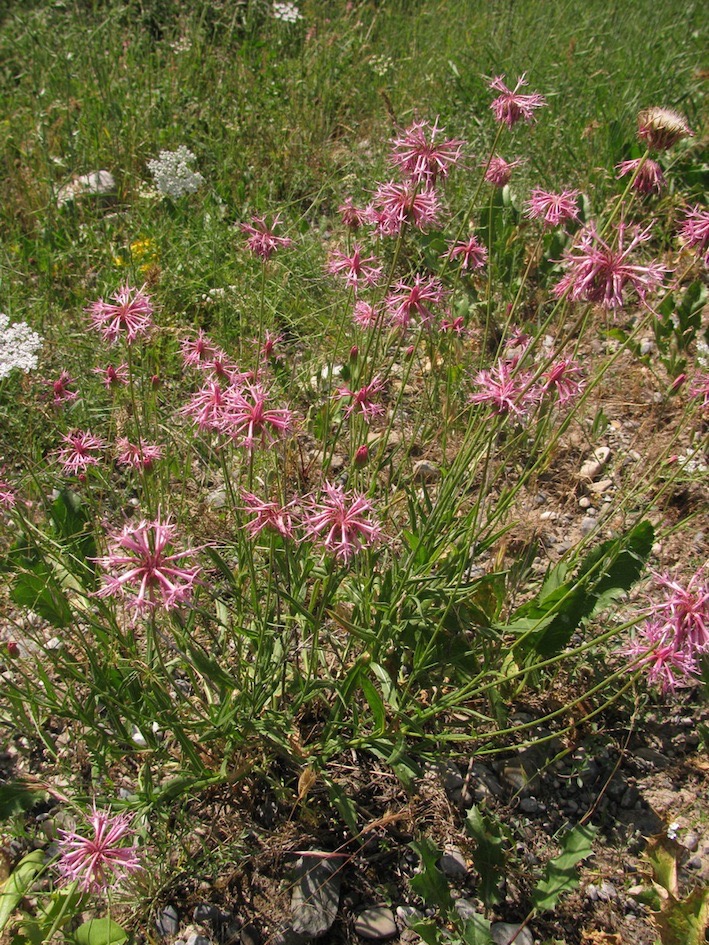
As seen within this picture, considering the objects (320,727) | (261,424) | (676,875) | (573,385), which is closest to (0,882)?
(320,727)

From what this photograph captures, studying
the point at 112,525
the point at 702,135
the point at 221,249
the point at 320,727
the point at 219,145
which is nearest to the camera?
the point at 320,727

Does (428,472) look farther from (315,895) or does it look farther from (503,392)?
(315,895)

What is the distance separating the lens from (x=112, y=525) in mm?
2951

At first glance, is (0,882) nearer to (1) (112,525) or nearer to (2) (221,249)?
(1) (112,525)

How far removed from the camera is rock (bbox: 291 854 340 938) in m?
2.02

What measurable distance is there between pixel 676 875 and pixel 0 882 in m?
1.89

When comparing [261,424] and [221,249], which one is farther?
[221,249]

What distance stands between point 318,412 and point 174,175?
1.63 meters

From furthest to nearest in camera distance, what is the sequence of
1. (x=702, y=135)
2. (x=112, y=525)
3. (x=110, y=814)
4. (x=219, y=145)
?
(x=219, y=145)
(x=702, y=135)
(x=112, y=525)
(x=110, y=814)

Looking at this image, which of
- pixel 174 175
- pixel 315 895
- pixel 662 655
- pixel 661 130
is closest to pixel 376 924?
pixel 315 895

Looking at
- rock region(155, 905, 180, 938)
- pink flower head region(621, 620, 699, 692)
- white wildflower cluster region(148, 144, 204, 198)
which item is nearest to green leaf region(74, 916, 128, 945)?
rock region(155, 905, 180, 938)

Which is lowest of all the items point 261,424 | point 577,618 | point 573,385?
point 261,424

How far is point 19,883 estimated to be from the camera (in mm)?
1915

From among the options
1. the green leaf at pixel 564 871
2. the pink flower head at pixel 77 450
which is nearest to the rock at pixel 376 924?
the green leaf at pixel 564 871
